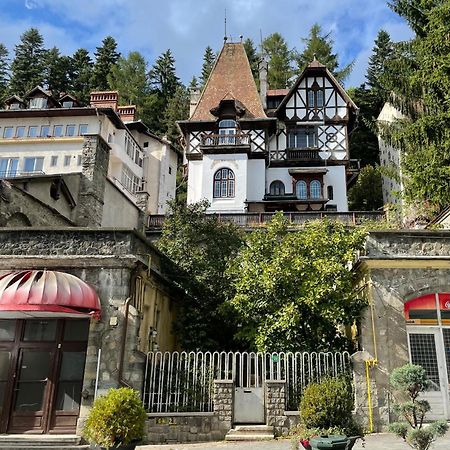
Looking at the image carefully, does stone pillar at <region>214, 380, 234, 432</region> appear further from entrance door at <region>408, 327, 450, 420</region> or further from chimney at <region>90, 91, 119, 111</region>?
chimney at <region>90, 91, 119, 111</region>

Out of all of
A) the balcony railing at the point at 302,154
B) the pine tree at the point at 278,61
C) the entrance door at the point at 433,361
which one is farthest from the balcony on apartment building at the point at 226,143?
the entrance door at the point at 433,361

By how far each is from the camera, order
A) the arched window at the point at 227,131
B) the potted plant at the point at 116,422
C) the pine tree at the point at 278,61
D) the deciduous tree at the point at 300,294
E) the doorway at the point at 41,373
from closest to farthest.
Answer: the potted plant at the point at 116,422
the doorway at the point at 41,373
the deciduous tree at the point at 300,294
the arched window at the point at 227,131
the pine tree at the point at 278,61

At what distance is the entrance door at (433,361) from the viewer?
1202cm

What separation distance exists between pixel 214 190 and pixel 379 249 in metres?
22.6

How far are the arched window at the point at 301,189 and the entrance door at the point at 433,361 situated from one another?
79.8 ft

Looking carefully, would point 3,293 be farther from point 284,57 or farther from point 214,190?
point 284,57

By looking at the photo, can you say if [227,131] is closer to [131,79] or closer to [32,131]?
[32,131]

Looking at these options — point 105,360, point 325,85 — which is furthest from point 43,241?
point 325,85

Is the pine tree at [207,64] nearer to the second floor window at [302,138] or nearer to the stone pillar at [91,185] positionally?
the second floor window at [302,138]

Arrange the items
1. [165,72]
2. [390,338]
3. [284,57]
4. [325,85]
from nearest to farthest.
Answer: [390,338] → [325,85] → [284,57] → [165,72]

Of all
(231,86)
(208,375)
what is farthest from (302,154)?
(208,375)

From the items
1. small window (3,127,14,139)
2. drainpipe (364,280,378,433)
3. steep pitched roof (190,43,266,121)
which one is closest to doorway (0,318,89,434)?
drainpipe (364,280,378,433)

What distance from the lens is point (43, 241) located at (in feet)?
41.0

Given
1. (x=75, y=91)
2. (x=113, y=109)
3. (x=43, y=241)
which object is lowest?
(x=43, y=241)
